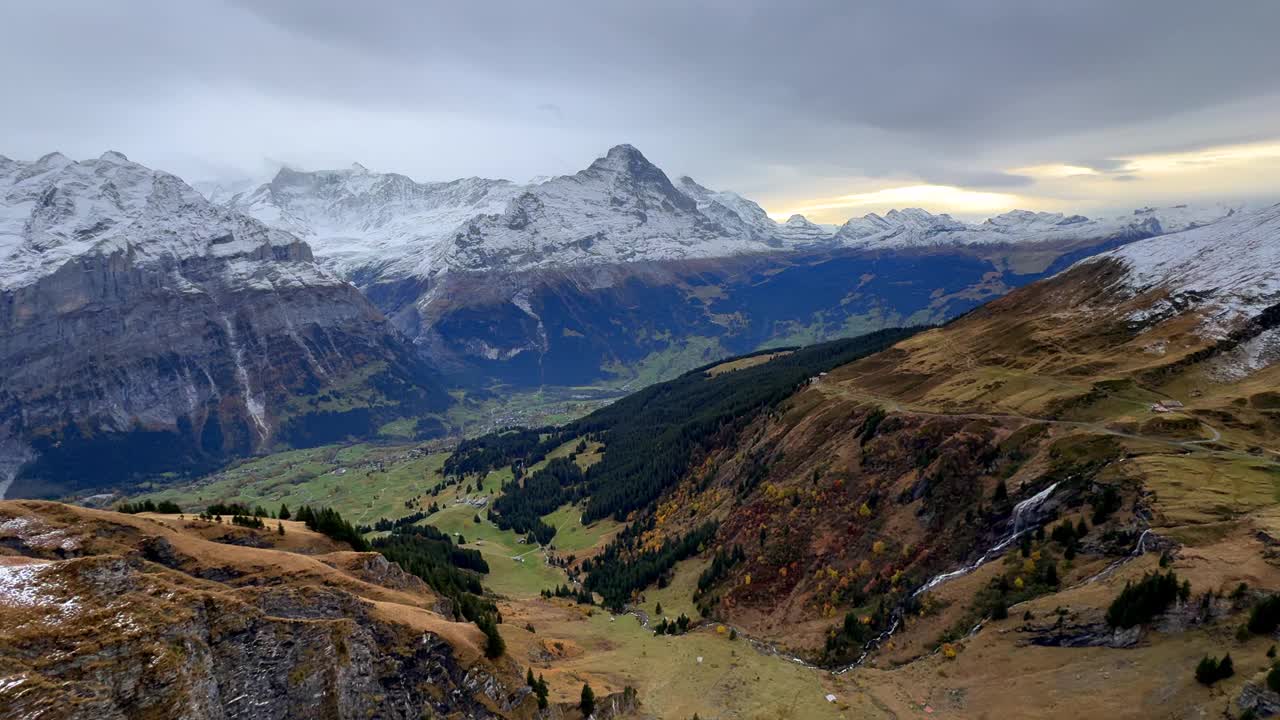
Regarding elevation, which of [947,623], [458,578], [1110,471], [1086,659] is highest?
[1110,471]

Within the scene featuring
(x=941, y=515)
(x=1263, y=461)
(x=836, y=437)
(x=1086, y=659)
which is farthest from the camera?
(x=836, y=437)

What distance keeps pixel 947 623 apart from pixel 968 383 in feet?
199

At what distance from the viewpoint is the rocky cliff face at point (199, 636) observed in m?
32.7

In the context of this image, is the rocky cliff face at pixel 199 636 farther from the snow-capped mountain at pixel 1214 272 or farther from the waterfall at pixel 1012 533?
the snow-capped mountain at pixel 1214 272

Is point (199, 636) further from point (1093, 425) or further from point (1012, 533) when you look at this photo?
point (1093, 425)

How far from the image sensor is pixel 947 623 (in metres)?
70.8

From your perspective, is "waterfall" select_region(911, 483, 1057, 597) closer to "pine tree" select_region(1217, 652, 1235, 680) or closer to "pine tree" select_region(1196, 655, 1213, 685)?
"pine tree" select_region(1196, 655, 1213, 685)

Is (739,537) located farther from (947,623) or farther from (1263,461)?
(1263,461)

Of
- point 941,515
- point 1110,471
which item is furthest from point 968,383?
point 1110,471

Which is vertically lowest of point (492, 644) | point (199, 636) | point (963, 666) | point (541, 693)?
point (963, 666)

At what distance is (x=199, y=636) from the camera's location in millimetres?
38375

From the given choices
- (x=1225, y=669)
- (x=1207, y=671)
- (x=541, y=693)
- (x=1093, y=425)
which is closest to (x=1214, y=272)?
(x=1093, y=425)

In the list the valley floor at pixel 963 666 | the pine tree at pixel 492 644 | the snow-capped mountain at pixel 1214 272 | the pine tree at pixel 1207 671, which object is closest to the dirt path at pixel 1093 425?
the valley floor at pixel 963 666

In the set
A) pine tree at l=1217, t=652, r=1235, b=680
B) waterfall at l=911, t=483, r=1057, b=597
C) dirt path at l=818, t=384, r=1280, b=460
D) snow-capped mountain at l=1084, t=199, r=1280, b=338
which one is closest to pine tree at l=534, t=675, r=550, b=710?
waterfall at l=911, t=483, r=1057, b=597
